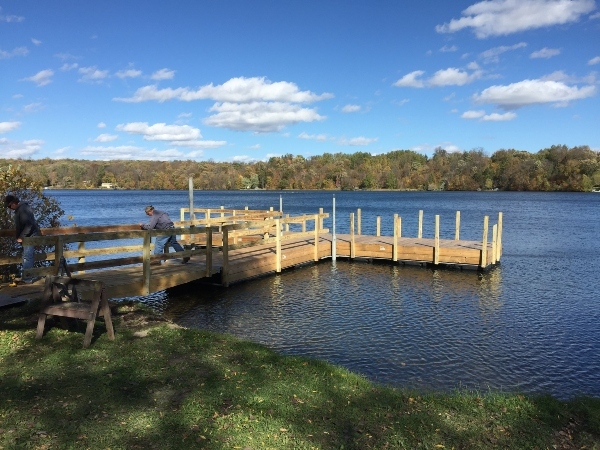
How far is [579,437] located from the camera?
5391mm

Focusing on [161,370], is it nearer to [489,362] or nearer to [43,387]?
[43,387]

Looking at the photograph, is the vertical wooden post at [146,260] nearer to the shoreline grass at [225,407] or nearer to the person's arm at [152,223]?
the person's arm at [152,223]

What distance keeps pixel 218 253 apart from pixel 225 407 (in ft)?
43.2

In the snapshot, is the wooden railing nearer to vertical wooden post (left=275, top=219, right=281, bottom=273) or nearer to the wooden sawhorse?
vertical wooden post (left=275, top=219, right=281, bottom=273)

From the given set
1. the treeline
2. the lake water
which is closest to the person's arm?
the lake water

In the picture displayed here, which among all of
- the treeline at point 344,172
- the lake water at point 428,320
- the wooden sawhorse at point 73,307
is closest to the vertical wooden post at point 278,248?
the lake water at point 428,320

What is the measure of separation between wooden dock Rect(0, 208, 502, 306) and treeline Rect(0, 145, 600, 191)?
116 metres

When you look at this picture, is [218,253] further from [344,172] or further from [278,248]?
[344,172]

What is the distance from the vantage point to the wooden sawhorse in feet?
23.1

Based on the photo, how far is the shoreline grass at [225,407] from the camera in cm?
479

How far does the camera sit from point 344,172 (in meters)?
154

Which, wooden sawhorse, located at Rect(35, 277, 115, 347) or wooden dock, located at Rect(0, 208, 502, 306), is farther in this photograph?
wooden dock, located at Rect(0, 208, 502, 306)

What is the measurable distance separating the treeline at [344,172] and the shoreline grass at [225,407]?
130 meters

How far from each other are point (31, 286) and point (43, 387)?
16.9ft
